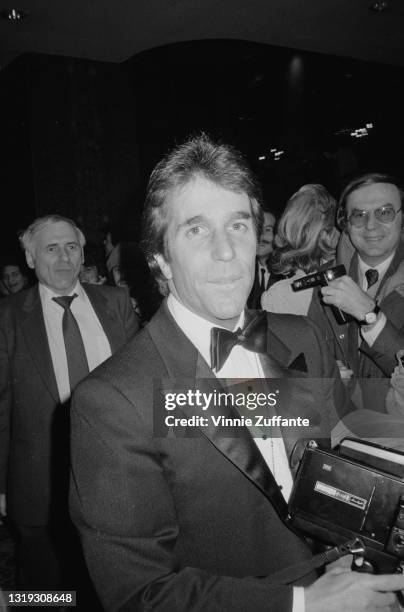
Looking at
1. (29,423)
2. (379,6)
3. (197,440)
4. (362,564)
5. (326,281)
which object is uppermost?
(379,6)

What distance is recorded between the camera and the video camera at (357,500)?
40.6 inches

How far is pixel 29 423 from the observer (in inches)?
102

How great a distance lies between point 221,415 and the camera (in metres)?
1.24

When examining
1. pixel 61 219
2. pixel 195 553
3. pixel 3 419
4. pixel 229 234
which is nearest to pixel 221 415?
pixel 195 553

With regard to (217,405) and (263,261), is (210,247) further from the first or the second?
(263,261)

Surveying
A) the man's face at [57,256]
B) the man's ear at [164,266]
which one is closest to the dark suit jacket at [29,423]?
the man's face at [57,256]

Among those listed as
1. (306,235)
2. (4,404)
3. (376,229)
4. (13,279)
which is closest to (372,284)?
(376,229)

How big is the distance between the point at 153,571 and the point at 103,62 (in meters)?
6.20

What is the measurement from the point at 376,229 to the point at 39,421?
6.58ft

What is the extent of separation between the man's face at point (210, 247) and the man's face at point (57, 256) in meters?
1.64

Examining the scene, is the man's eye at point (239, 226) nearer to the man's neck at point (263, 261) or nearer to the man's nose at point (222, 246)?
the man's nose at point (222, 246)

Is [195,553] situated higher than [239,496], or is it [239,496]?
[239,496]

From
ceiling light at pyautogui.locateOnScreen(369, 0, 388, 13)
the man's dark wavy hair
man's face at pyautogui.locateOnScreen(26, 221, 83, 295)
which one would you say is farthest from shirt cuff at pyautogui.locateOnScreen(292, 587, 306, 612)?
ceiling light at pyautogui.locateOnScreen(369, 0, 388, 13)

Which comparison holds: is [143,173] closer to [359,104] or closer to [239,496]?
[359,104]
